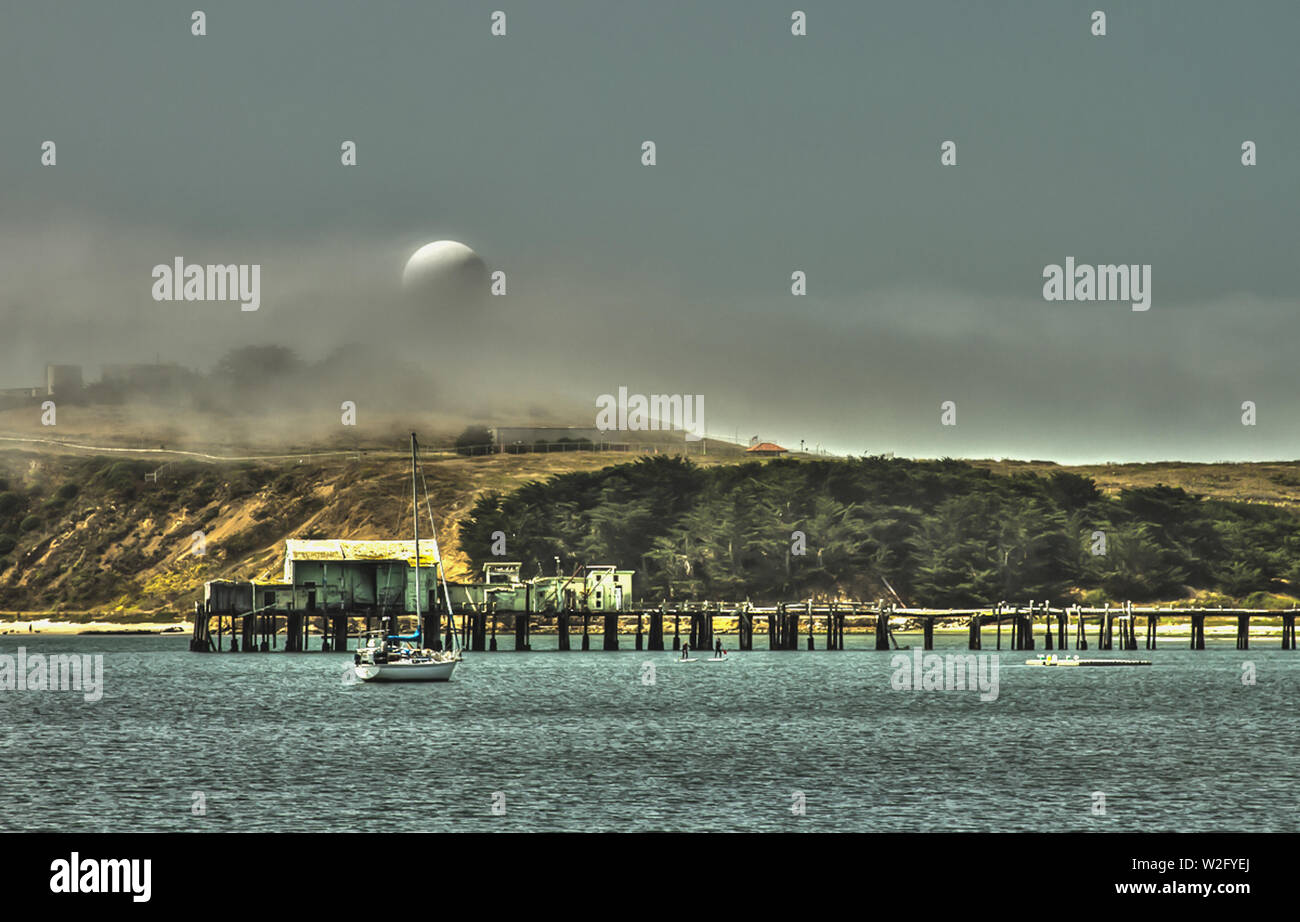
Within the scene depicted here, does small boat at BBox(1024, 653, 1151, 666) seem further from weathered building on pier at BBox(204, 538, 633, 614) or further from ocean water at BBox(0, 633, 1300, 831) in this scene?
weathered building on pier at BBox(204, 538, 633, 614)

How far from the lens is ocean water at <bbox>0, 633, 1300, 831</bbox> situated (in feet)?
149

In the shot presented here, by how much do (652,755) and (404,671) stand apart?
4493 centimetres

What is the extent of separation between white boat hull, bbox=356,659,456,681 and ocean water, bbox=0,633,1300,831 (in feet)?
6.20

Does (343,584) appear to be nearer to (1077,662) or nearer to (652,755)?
(1077,662)

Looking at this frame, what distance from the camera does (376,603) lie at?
15062 centimetres

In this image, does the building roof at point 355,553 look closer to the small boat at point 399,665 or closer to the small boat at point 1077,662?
the small boat at point 399,665

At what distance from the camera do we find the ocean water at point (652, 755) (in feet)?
149

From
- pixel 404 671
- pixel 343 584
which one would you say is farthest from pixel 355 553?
pixel 404 671

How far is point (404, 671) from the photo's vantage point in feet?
338

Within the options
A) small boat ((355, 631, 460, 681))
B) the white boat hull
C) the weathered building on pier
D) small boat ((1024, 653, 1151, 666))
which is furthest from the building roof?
small boat ((1024, 653, 1151, 666))
